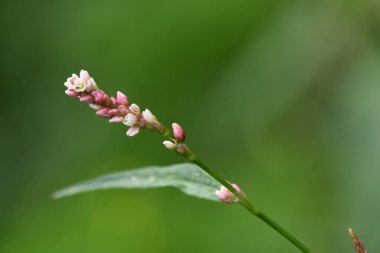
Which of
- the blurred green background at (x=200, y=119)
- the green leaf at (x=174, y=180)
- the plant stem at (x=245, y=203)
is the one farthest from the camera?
the blurred green background at (x=200, y=119)

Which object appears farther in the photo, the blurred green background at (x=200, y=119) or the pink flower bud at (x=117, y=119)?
the blurred green background at (x=200, y=119)

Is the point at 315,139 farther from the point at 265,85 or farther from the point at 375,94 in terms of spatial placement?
the point at 375,94

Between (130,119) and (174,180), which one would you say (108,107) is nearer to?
(130,119)

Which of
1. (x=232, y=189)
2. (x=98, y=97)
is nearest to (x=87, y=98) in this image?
(x=98, y=97)

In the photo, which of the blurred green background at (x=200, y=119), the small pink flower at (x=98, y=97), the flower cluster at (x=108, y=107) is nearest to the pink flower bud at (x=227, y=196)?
the flower cluster at (x=108, y=107)

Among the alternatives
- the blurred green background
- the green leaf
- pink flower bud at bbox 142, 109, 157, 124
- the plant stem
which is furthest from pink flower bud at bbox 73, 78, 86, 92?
the blurred green background

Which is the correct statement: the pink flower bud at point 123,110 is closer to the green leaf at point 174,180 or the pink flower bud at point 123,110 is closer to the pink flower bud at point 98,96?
the pink flower bud at point 98,96

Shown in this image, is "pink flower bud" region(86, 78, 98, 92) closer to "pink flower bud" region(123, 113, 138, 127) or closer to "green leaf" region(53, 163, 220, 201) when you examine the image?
"pink flower bud" region(123, 113, 138, 127)
